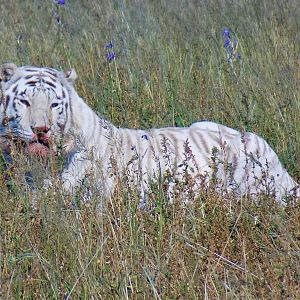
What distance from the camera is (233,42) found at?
22.2ft

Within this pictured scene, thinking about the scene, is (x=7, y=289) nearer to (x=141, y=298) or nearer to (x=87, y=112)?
(x=141, y=298)

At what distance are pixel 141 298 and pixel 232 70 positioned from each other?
342cm

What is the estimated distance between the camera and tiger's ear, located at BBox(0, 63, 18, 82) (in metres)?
4.97

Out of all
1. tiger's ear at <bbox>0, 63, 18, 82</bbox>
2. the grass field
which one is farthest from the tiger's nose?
tiger's ear at <bbox>0, 63, 18, 82</bbox>

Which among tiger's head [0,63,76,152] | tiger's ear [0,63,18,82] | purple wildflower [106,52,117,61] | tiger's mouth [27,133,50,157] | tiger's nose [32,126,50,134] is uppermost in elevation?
purple wildflower [106,52,117,61]

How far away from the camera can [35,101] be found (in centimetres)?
480

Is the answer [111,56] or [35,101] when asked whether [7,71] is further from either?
[111,56]

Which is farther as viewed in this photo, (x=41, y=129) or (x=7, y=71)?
(x=7, y=71)

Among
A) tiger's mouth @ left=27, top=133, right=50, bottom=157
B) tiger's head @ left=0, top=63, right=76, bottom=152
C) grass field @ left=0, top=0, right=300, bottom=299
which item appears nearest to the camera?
grass field @ left=0, top=0, right=300, bottom=299

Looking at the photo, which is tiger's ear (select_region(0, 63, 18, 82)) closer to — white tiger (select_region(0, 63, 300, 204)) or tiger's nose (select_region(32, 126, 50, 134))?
white tiger (select_region(0, 63, 300, 204))

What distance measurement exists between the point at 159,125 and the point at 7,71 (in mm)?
1297

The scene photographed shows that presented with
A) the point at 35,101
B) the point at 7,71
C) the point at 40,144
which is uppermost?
the point at 7,71

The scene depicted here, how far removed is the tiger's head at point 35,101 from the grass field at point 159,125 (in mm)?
316

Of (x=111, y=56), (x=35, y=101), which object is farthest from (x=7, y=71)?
(x=111, y=56)
